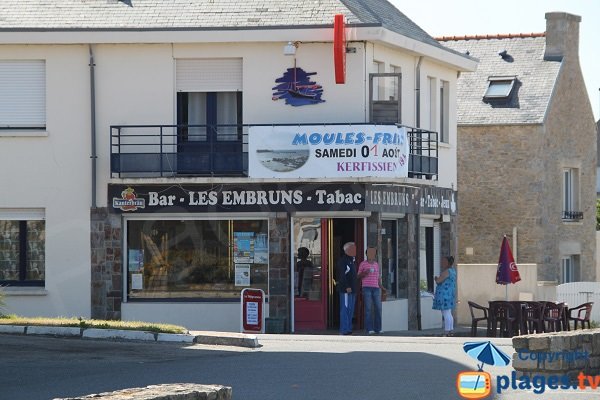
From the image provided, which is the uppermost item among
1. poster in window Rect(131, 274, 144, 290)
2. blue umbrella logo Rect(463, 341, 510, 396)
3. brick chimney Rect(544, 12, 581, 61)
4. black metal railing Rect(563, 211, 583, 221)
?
brick chimney Rect(544, 12, 581, 61)

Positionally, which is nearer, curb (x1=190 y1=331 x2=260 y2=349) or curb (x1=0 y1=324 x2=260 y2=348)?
→ curb (x1=190 y1=331 x2=260 y2=349)

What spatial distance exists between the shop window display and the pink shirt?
2.28 meters

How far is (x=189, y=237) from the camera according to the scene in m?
28.2

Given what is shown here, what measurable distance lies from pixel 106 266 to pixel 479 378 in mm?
14303

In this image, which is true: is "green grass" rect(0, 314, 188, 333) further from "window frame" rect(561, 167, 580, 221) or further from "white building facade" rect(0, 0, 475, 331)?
"window frame" rect(561, 167, 580, 221)

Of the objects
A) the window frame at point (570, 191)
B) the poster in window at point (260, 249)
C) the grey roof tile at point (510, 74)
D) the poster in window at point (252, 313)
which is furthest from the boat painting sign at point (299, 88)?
the window frame at point (570, 191)

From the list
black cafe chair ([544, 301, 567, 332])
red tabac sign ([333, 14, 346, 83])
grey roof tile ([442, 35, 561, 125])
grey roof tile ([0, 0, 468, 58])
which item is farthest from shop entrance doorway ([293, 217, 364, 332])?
grey roof tile ([442, 35, 561, 125])

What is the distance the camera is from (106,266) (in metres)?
27.9

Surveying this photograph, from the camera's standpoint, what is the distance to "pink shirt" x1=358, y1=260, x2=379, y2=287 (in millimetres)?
26625

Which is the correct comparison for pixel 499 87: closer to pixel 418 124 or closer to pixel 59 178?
pixel 418 124

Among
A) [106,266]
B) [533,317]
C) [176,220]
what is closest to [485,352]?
[533,317]

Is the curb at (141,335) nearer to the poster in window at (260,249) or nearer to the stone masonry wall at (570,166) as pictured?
the poster in window at (260,249)

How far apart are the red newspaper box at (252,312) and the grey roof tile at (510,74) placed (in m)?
Answer: 15.2

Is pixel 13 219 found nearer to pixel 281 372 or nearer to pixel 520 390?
pixel 281 372
